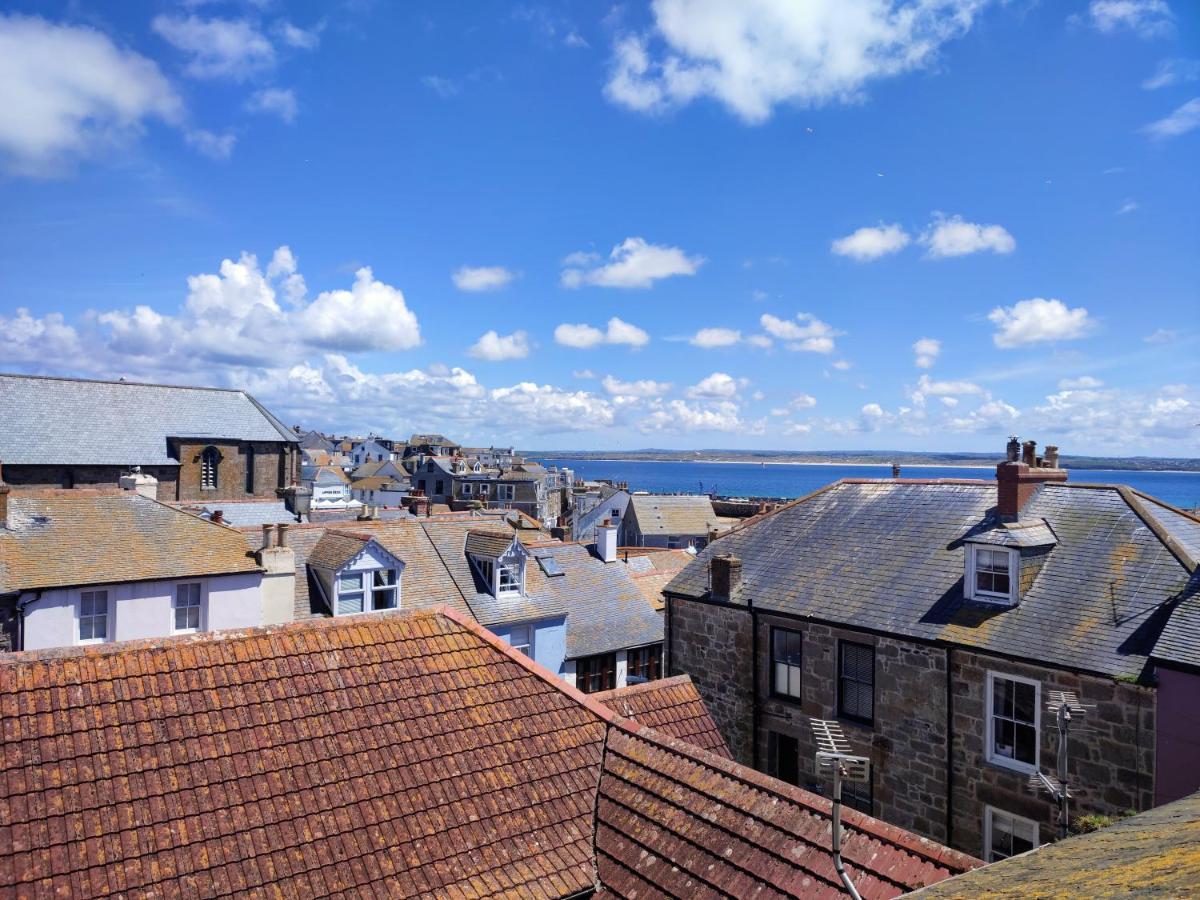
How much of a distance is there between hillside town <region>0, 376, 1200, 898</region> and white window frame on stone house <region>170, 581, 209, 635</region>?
16cm

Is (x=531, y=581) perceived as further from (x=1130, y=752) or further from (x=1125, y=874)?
(x=1125, y=874)

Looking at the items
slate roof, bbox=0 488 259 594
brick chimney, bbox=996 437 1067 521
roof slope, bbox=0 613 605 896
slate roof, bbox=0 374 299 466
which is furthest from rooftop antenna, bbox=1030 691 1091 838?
slate roof, bbox=0 374 299 466

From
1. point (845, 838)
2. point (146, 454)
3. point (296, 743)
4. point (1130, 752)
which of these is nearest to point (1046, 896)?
point (845, 838)

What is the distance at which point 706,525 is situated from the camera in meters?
74.5

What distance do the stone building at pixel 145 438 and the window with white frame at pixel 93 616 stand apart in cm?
3519

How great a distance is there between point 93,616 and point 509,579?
12421mm

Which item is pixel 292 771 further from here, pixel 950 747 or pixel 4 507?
pixel 4 507

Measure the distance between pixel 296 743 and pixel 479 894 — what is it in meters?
2.52

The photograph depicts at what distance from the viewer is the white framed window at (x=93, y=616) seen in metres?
19.8

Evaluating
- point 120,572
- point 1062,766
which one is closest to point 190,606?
point 120,572

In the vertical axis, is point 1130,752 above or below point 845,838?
below

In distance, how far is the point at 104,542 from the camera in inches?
830

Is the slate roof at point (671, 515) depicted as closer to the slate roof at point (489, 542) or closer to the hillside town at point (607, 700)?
the hillside town at point (607, 700)

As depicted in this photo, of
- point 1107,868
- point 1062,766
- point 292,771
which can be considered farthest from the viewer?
point 1062,766
